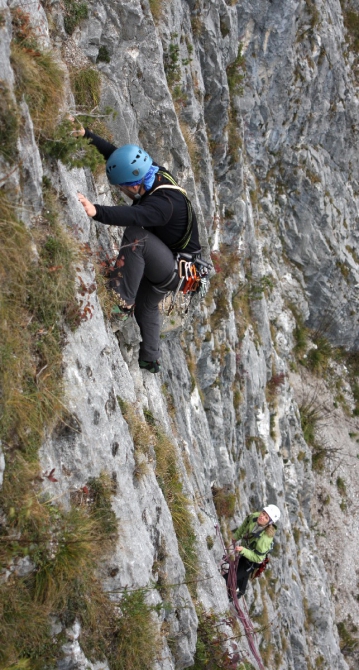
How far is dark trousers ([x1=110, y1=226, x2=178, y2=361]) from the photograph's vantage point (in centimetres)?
705

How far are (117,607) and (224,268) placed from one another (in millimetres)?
11692

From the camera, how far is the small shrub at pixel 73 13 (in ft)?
25.4

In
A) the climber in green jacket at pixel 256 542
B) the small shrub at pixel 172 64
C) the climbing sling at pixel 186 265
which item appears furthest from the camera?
the climber in green jacket at pixel 256 542

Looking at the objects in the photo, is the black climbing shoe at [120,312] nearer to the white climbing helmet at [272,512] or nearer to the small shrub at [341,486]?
the white climbing helmet at [272,512]

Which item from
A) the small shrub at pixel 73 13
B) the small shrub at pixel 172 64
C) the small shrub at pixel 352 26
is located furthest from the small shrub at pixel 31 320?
the small shrub at pixel 352 26

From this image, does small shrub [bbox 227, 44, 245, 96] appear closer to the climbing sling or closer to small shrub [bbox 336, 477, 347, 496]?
the climbing sling

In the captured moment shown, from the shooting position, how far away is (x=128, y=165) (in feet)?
21.5

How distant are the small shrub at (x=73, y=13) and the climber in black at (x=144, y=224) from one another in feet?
7.21

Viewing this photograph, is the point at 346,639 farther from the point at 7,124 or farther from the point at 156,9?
the point at 7,124

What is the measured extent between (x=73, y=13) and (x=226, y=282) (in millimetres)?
8819

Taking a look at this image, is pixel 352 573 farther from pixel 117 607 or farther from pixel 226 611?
pixel 117 607

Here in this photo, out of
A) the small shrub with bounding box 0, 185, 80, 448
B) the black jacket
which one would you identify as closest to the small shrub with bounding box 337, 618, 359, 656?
the black jacket

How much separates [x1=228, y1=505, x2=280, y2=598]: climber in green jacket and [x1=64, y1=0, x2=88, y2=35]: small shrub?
9.41 m

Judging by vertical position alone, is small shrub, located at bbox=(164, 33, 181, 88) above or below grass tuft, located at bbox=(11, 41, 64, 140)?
above
